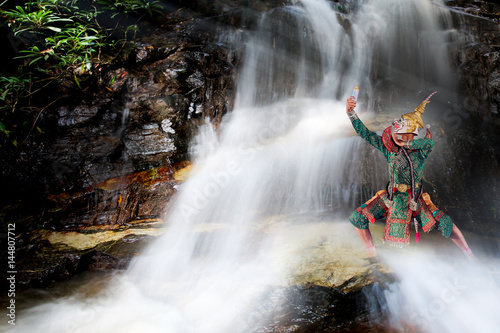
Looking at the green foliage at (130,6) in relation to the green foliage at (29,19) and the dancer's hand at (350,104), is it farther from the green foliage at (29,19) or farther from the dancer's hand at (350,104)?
the dancer's hand at (350,104)

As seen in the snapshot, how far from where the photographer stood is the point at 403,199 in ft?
9.71

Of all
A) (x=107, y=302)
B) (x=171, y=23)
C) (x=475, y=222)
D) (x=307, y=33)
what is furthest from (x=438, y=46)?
(x=107, y=302)

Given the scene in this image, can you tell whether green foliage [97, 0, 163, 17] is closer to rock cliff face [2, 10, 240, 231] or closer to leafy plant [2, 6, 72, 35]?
rock cliff face [2, 10, 240, 231]

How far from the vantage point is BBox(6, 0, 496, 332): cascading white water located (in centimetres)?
287

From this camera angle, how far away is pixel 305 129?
5469 mm

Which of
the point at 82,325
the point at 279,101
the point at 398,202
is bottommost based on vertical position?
the point at 82,325

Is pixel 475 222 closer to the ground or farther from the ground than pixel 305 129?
closer to the ground

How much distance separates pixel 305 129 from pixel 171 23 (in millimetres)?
3984

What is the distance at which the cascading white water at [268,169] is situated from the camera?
9.41 feet

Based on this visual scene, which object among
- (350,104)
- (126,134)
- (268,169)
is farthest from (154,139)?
(350,104)

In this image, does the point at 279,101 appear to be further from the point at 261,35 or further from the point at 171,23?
the point at 171,23

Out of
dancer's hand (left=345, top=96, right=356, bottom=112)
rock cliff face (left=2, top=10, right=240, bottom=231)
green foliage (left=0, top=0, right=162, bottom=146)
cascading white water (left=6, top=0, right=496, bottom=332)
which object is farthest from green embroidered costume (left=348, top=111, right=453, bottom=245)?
green foliage (left=0, top=0, right=162, bottom=146)

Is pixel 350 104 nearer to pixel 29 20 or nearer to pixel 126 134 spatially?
pixel 126 134

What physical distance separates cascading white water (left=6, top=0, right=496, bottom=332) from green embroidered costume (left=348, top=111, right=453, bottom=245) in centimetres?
88
